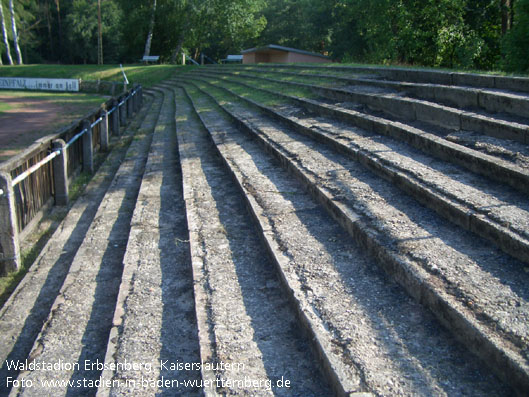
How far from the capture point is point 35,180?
6496 millimetres

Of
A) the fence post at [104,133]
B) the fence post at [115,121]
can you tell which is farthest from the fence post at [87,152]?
the fence post at [115,121]

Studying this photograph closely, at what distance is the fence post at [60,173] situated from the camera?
7180 mm

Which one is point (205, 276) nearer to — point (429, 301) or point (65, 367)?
point (65, 367)

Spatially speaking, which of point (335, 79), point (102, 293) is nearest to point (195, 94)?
point (335, 79)

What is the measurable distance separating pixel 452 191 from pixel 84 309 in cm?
328

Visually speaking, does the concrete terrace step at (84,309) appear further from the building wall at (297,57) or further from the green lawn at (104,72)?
the building wall at (297,57)

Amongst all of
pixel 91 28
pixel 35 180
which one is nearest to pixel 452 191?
→ pixel 35 180

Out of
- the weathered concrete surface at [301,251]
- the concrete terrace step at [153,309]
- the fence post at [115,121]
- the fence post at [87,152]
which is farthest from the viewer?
the fence post at [115,121]

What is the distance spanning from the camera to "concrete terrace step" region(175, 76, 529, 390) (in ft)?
8.18

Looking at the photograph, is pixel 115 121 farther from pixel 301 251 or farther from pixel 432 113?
pixel 301 251

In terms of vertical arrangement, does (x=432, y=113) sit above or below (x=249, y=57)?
below

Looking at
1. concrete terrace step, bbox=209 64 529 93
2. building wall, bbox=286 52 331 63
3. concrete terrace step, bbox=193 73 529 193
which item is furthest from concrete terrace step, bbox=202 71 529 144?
building wall, bbox=286 52 331 63

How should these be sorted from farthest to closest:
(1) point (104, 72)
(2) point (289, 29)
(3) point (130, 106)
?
(2) point (289, 29) → (1) point (104, 72) → (3) point (130, 106)

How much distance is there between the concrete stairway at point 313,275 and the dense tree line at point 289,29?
6893 millimetres
